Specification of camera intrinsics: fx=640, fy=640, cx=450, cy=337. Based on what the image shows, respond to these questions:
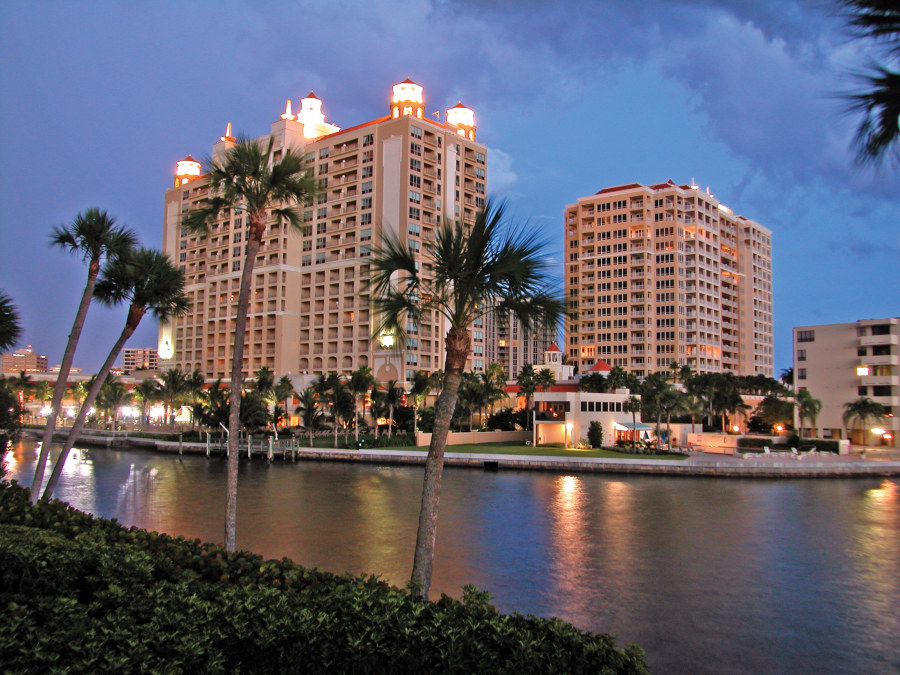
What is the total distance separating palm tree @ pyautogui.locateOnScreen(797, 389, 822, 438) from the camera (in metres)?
75.2

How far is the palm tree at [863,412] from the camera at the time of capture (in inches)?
2817

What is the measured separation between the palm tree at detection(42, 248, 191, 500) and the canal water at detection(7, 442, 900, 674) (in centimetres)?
864

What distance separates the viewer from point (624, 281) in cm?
13950

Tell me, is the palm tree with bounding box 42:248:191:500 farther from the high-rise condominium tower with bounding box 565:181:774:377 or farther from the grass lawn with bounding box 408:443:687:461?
the high-rise condominium tower with bounding box 565:181:774:377

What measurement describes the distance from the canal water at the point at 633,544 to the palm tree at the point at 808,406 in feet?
75.8

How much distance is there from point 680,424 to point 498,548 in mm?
62655

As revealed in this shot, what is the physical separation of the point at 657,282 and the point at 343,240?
7007 cm

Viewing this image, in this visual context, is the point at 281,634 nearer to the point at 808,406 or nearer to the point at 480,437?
the point at 480,437

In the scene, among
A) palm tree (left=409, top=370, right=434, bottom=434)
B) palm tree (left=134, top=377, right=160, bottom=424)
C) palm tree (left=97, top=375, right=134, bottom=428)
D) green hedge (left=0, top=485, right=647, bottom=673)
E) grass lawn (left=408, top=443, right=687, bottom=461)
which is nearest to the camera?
green hedge (left=0, top=485, right=647, bottom=673)

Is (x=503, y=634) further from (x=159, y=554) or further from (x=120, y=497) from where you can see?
(x=120, y=497)

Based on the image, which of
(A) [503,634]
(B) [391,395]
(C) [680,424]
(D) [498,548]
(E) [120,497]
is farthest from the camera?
(C) [680,424]

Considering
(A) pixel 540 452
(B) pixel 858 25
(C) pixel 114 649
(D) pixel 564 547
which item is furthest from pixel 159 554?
(A) pixel 540 452

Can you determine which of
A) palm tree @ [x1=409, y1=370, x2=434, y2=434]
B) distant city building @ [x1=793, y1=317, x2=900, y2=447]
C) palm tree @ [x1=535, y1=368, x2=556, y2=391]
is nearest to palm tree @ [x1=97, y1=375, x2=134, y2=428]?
palm tree @ [x1=409, y1=370, x2=434, y2=434]

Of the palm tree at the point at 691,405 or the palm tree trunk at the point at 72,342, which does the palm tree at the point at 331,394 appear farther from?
the palm tree trunk at the point at 72,342
